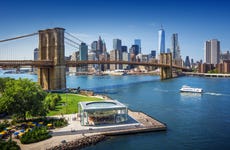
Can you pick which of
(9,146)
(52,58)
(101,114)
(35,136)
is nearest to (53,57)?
(52,58)

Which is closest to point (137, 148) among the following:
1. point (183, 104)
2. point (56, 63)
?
point (183, 104)

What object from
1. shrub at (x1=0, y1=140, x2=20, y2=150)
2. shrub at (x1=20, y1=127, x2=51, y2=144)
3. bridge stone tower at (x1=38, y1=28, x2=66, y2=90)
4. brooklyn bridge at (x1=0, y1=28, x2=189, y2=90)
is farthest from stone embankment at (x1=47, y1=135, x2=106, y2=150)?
bridge stone tower at (x1=38, y1=28, x2=66, y2=90)

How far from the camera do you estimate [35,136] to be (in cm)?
2533

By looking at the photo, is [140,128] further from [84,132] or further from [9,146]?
[9,146]

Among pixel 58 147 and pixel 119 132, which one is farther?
pixel 119 132

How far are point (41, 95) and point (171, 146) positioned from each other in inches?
668

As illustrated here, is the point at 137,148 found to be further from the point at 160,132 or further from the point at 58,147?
the point at 58,147

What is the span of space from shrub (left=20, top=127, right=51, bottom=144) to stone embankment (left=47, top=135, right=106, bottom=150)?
2.47m

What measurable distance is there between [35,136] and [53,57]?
41.5 metres

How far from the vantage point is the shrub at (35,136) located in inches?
968

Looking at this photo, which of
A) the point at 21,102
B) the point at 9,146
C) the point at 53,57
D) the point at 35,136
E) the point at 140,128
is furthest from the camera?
the point at 53,57

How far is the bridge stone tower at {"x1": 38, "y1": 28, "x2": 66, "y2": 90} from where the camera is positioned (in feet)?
208

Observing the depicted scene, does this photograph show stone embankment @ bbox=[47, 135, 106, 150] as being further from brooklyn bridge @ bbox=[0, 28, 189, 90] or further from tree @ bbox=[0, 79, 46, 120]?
brooklyn bridge @ bbox=[0, 28, 189, 90]

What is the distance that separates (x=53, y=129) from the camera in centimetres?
2847
